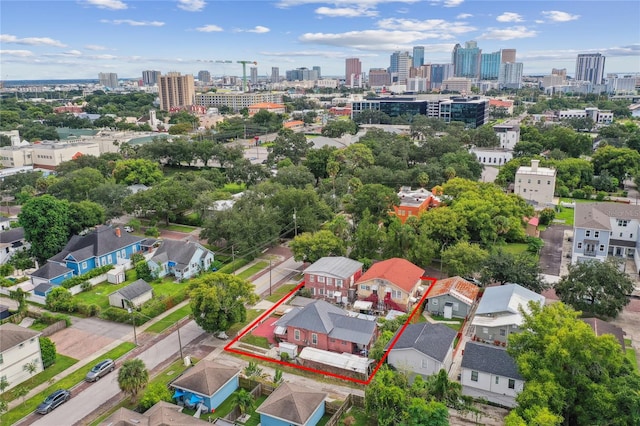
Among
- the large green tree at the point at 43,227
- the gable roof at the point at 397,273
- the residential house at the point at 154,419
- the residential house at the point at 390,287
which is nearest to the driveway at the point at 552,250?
the gable roof at the point at 397,273

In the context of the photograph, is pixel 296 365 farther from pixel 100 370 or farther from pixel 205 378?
pixel 100 370

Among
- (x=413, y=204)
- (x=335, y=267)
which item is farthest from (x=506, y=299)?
(x=413, y=204)

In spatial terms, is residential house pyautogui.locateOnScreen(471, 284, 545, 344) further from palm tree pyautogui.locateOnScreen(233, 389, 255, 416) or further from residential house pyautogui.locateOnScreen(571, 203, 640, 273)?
palm tree pyautogui.locateOnScreen(233, 389, 255, 416)

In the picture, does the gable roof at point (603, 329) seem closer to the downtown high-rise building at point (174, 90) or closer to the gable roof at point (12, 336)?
the gable roof at point (12, 336)

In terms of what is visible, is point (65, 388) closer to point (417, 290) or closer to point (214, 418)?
point (214, 418)

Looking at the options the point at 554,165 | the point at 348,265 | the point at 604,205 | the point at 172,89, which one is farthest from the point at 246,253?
the point at 172,89

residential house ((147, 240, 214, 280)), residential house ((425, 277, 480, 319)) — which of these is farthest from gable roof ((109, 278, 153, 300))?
residential house ((425, 277, 480, 319))
